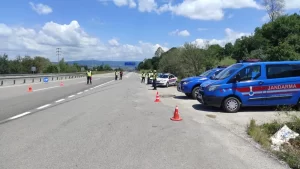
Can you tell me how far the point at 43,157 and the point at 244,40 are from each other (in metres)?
96.0

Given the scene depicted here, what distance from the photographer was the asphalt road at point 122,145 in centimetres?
533

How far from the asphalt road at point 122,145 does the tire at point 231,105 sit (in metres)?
2.09

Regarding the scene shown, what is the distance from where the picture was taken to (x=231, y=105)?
38.8 ft

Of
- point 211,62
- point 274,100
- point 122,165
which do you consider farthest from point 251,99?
point 211,62

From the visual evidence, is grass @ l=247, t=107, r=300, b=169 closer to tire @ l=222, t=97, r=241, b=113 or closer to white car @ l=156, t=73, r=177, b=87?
tire @ l=222, t=97, r=241, b=113

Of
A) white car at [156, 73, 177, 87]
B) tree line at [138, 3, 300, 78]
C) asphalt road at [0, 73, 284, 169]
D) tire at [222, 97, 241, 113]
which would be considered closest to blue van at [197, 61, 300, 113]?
tire at [222, 97, 241, 113]

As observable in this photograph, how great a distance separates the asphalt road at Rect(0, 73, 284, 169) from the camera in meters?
5.33

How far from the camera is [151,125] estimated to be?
8.91 m

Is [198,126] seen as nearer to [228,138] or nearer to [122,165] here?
[228,138]

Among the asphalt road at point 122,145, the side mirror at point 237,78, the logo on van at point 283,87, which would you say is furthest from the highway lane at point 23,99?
the logo on van at point 283,87

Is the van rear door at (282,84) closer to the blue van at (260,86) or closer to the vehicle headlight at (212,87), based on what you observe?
the blue van at (260,86)

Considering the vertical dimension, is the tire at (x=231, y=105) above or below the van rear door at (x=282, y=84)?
below

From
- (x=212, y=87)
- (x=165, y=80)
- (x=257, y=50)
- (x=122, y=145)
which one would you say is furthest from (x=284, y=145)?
(x=257, y=50)

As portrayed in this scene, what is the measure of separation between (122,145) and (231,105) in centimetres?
639
